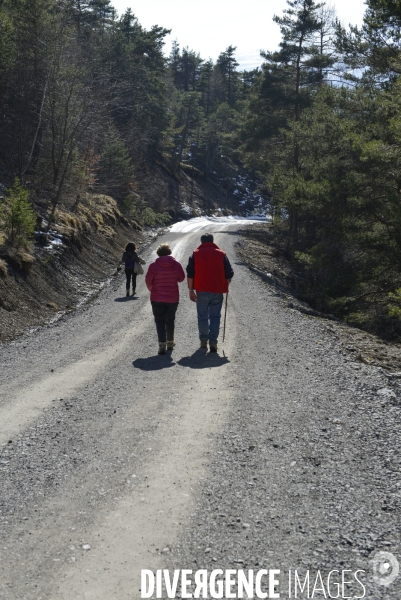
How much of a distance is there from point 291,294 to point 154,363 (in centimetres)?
1613

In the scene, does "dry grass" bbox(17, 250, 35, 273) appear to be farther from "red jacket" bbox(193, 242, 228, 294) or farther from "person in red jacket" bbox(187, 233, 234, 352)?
"red jacket" bbox(193, 242, 228, 294)

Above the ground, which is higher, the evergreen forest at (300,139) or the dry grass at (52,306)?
the evergreen forest at (300,139)

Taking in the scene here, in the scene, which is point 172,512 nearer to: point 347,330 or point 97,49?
point 347,330

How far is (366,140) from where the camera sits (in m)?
21.5

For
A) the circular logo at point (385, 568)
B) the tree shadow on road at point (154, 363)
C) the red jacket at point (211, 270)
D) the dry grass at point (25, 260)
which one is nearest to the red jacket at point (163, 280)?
the red jacket at point (211, 270)

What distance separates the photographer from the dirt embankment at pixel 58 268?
16391mm

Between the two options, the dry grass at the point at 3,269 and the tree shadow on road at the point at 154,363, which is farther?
the dry grass at the point at 3,269

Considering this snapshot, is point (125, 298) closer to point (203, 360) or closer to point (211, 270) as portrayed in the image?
point (211, 270)

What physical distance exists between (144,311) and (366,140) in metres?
11.3

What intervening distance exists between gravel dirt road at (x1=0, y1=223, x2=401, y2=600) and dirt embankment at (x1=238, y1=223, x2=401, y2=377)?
1.01m

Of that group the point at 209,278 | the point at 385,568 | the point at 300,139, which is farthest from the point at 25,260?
the point at 300,139

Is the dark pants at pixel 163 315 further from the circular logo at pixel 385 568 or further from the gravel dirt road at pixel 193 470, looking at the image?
the circular logo at pixel 385 568

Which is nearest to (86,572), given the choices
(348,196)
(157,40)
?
(348,196)

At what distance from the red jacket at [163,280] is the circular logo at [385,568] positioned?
726 centimetres
